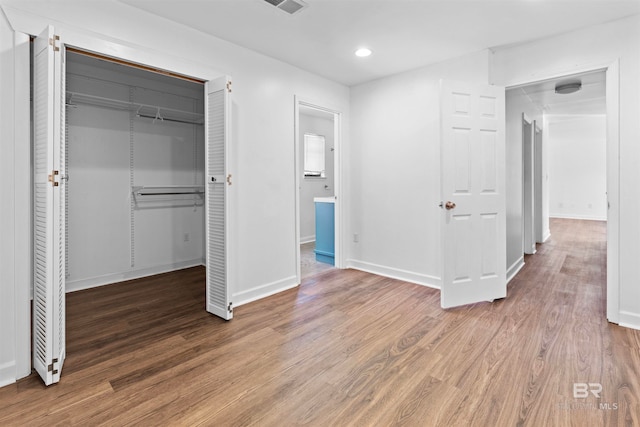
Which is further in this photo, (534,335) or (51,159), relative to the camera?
(534,335)

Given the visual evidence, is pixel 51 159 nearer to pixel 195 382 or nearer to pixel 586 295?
pixel 195 382

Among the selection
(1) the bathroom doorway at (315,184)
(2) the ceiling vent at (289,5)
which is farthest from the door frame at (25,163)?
(1) the bathroom doorway at (315,184)

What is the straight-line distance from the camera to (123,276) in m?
3.97

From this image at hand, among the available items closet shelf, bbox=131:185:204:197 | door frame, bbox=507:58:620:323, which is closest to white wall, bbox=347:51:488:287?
door frame, bbox=507:58:620:323

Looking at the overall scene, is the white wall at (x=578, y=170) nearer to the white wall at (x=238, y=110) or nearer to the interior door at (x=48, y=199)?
the white wall at (x=238, y=110)

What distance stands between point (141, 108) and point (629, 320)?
5244 millimetres

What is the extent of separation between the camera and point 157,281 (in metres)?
3.96

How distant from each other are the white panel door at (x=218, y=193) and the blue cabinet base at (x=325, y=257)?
6.85 feet

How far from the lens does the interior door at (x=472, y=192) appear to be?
301 cm

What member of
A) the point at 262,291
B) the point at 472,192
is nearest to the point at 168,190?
the point at 262,291

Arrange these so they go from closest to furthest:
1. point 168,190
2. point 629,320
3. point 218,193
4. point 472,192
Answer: point 629,320, point 218,193, point 472,192, point 168,190

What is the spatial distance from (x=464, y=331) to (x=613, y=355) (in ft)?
2.97

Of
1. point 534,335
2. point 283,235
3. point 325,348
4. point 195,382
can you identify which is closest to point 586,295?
point 534,335

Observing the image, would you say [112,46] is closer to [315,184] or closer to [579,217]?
[315,184]
